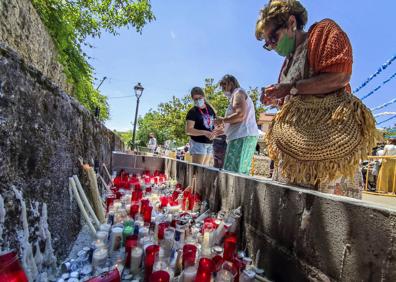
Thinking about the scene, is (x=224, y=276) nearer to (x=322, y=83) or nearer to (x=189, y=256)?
(x=189, y=256)

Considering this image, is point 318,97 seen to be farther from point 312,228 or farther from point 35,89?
point 35,89

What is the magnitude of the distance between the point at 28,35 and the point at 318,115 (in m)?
4.98

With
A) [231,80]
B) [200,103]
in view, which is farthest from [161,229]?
[200,103]

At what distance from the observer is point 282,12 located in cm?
162

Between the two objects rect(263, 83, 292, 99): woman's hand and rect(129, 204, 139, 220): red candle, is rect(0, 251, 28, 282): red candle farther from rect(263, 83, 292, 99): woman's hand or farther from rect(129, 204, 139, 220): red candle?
rect(263, 83, 292, 99): woman's hand

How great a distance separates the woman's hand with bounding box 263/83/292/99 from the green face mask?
28 centimetres

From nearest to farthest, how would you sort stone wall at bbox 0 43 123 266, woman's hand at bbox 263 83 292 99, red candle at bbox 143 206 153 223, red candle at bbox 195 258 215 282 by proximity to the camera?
stone wall at bbox 0 43 123 266, red candle at bbox 195 258 215 282, woman's hand at bbox 263 83 292 99, red candle at bbox 143 206 153 223

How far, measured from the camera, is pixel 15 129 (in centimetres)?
108

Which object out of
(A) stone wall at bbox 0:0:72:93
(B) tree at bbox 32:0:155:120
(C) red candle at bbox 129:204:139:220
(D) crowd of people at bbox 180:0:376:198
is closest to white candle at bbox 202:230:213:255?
(D) crowd of people at bbox 180:0:376:198

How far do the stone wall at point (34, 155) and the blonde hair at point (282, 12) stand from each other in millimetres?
1360

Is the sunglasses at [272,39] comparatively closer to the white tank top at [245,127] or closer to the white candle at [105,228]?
the white tank top at [245,127]

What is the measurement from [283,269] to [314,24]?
1.37 metres

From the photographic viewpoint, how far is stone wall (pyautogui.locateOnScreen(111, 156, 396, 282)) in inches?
34.7

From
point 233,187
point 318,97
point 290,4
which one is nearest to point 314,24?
point 290,4
